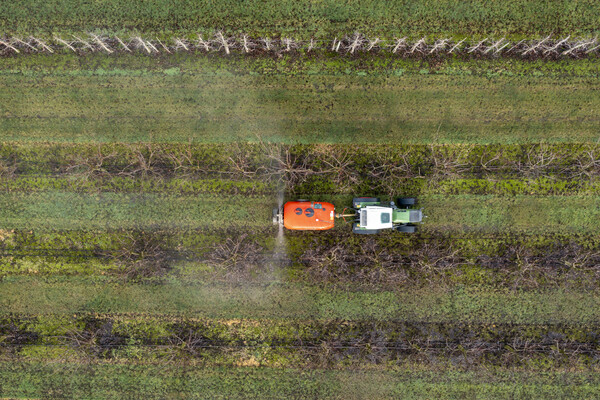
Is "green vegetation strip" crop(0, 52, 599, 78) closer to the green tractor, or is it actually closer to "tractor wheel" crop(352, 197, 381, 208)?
"tractor wheel" crop(352, 197, 381, 208)

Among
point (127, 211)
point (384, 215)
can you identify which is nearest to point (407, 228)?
point (384, 215)

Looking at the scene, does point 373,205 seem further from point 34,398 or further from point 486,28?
point 34,398

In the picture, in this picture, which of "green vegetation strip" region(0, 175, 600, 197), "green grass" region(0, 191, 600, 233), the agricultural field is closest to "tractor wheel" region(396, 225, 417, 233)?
the agricultural field

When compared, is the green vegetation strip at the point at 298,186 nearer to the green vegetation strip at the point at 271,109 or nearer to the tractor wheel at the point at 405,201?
the tractor wheel at the point at 405,201

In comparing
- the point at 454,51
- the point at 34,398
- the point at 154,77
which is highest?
the point at 454,51

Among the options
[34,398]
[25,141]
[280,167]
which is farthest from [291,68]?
[34,398]

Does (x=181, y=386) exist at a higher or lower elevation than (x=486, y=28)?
lower
